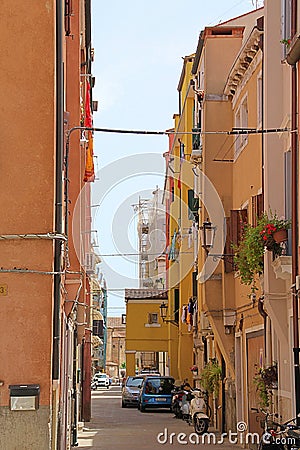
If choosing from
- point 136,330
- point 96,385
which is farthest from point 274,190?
point 96,385

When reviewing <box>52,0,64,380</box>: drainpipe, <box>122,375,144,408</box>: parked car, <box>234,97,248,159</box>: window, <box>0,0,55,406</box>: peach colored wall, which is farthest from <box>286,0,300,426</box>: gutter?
<box>122,375,144,408</box>: parked car

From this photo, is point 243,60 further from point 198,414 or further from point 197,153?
point 198,414

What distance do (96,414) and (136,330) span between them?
62.4 feet

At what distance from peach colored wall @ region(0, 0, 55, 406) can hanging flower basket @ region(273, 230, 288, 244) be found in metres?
5.41

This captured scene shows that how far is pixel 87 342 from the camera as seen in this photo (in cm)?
3544

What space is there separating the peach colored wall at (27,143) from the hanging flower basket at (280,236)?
5407mm

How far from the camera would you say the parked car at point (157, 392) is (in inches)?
1668

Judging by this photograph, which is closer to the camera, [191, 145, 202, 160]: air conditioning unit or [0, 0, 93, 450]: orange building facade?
[0, 0, 93, 450]: orange building facade

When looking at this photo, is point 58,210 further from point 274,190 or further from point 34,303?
point 274,190

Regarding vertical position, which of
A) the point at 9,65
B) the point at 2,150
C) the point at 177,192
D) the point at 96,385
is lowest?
the point at 96,385

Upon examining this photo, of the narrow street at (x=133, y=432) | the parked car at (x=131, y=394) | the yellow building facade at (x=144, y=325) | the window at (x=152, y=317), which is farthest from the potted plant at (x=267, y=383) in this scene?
the window at (x=152, y=317)

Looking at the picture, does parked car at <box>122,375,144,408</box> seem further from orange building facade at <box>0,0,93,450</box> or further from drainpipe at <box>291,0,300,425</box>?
orange building facade at <box>0,0,93,450</box>

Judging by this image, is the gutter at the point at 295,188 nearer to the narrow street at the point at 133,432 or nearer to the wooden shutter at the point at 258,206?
the wooden shutter at the point at 258,206

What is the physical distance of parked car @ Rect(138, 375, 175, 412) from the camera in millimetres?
42375
